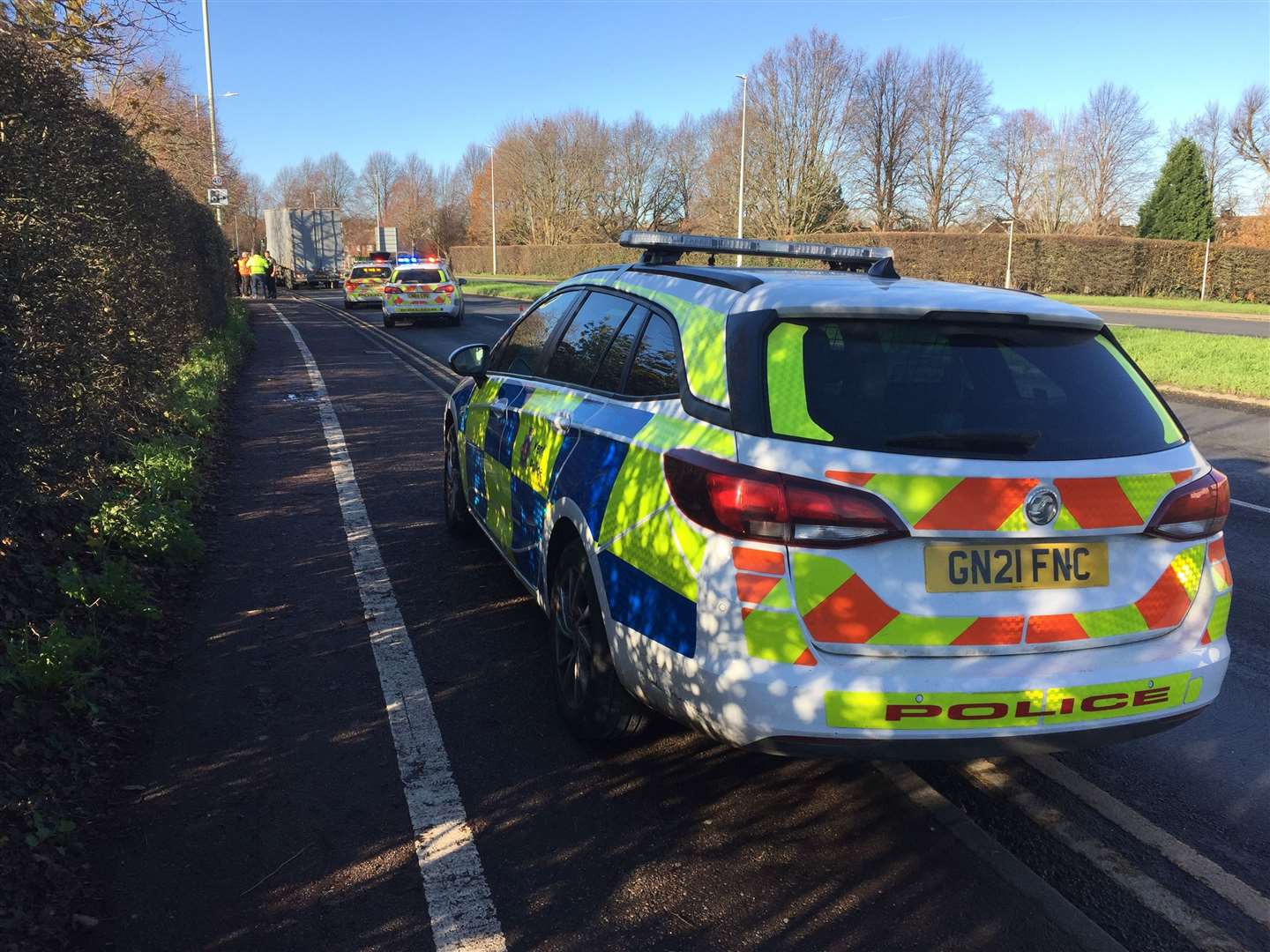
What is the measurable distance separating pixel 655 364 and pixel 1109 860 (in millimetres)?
2116

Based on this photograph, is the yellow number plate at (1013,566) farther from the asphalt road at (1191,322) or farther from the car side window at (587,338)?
the asphalt road at (1191,322)

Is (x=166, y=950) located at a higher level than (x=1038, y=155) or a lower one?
lower

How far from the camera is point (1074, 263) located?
4112cm

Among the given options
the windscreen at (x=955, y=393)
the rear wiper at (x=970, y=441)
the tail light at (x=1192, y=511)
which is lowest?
the tail light at (x=1192, y=511)

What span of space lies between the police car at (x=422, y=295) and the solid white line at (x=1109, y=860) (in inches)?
876

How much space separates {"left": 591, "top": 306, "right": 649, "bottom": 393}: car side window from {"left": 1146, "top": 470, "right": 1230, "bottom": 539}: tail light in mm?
1844

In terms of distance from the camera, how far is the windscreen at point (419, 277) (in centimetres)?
2433

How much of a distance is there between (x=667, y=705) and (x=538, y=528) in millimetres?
1273

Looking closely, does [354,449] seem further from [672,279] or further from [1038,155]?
[1038,155]

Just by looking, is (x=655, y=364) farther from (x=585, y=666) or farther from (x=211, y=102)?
(x=211, y=102)

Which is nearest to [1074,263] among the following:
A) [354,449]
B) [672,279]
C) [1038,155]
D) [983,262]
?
[983,262]

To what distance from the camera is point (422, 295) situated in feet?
79.0

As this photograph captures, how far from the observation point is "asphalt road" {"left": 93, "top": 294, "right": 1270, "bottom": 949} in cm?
264

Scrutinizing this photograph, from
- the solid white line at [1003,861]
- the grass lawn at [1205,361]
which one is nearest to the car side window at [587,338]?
the solid white line at [1003,861]
